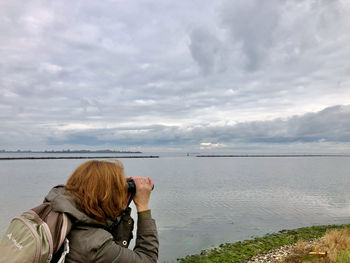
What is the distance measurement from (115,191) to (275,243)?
1393 cm

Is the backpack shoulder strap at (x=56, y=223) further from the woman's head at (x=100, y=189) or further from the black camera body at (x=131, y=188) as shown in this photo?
the black camera body at (x=131, y=188)

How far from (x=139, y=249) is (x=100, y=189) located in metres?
0.61

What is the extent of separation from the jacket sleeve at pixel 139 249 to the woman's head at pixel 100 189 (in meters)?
0.23

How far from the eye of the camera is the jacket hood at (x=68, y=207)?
1773 millimetres

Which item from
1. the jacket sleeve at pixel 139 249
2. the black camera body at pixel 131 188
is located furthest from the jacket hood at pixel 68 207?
the black camera body at pixel 131 188

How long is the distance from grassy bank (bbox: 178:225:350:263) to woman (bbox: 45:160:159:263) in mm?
10568

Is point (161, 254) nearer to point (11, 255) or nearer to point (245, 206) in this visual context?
point (11, 255)

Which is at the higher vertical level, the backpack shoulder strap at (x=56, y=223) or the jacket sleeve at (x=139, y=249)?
the backpack shoulder strap at (x=56, y=223)

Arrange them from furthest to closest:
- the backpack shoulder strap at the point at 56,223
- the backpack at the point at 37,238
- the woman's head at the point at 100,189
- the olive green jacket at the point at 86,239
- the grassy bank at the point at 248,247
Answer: the grassy bank at the point at 248,247 < the woman's head at the point at 100,189 < the olive green jacket at the point at 86,239 < the backpack shoulder strap at the point at 56,223 < the backpack at the point at 37,238

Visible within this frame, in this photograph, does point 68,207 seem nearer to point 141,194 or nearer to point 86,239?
point 86,239

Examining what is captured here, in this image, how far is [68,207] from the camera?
179cm

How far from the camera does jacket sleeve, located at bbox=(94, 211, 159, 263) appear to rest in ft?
6.08

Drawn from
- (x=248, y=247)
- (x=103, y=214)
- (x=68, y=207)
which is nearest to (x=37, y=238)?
(x=68, y=207)

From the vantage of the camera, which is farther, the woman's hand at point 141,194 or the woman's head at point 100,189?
the woman's hand at point 141,194
